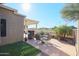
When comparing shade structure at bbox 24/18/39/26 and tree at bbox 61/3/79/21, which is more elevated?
tree at bbox 61/3/79/21

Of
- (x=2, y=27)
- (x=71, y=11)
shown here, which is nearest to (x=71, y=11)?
(x=71, y=11)

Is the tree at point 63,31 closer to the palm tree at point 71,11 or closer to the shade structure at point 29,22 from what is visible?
the palm tree at point 71,11

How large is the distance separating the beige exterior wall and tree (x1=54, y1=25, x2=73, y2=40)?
2.59ft

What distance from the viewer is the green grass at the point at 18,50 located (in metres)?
6.49

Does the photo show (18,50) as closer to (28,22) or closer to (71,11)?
(28,22)

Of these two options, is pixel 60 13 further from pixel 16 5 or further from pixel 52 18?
pixel 16 5

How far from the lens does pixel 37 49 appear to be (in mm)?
6551

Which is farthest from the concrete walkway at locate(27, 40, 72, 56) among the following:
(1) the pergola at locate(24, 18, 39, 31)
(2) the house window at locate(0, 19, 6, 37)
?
(2) the house window at locate(0, 19, 6, 37)

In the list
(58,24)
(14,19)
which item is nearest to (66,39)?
(58,24)

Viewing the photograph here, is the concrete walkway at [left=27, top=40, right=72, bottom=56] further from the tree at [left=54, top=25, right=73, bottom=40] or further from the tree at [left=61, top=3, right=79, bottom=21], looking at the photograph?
the tree at [left=61, top=3, right=79, bottom=21]

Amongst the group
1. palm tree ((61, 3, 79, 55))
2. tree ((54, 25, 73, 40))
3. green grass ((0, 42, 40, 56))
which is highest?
palm tree ((61, 3, 79, 55))

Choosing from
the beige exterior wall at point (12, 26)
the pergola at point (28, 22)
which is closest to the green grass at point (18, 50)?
the beige exterior wall at point (12, 26)

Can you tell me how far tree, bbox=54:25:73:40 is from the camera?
254 inches

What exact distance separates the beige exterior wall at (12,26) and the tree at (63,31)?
2.59 ft
